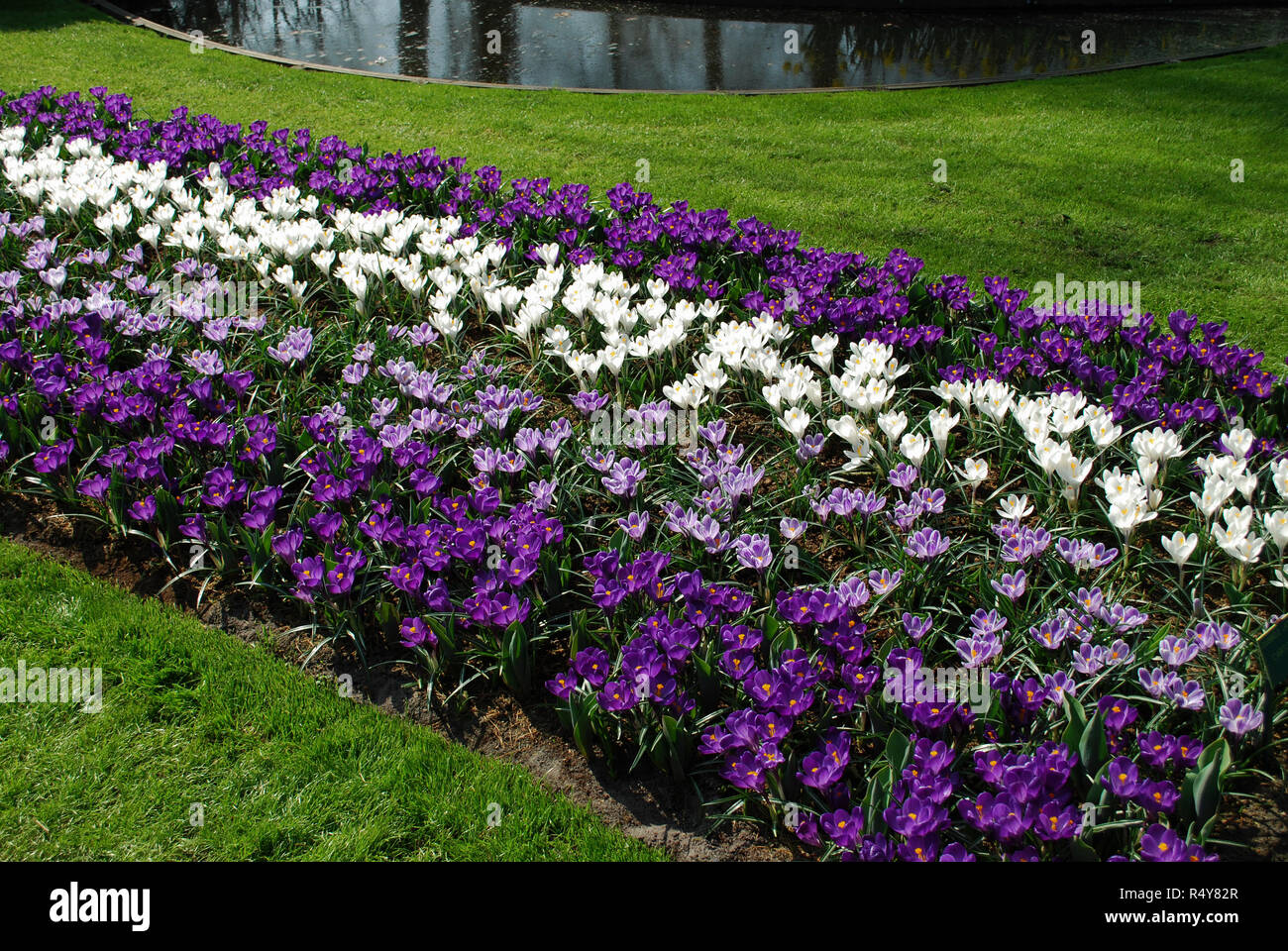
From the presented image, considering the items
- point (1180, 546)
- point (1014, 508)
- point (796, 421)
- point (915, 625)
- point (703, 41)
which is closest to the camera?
point (915, 625)

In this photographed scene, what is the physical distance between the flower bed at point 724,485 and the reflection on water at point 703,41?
484 centimetres

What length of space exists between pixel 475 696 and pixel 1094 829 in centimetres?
169

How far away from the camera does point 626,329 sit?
3.95 metres

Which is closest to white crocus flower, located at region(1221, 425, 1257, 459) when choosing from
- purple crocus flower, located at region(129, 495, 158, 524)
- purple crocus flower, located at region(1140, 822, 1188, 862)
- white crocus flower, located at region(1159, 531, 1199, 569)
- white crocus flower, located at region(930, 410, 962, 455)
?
white crocus flower, located at region(1159, 531, 1199, 569)

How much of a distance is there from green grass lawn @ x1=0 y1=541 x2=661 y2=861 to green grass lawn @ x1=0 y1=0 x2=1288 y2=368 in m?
3.96

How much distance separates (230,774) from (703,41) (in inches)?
377

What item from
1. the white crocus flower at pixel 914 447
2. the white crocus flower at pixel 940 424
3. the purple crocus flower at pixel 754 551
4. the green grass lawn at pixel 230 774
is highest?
the white crocus flower at pixel 940 424

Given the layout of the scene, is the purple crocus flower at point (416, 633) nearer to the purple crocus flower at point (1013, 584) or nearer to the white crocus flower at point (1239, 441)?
the purple crocus flower at point (1013, 584)

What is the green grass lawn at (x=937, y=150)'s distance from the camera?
5.32 metres

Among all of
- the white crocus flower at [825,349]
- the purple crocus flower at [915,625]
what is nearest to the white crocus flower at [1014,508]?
the purple crocus flower at [915,625]

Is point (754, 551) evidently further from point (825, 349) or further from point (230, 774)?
point (230, 774)

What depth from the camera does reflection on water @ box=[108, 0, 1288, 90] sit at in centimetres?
900

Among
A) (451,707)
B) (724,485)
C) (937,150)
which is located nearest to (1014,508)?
(724,485)

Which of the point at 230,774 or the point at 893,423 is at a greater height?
the point at 893,423
